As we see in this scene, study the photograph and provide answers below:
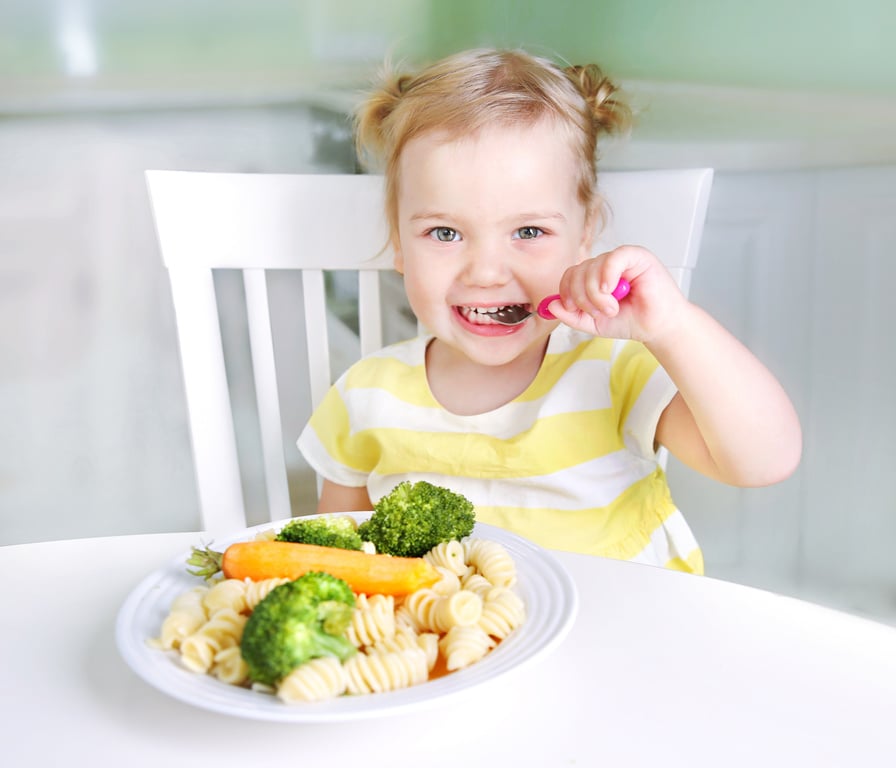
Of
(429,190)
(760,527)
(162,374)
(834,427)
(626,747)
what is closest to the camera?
(626,747)

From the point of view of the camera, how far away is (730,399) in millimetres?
887

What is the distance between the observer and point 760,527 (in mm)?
1520

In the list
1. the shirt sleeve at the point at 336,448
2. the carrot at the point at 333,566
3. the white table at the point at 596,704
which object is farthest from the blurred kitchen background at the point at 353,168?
the carrot at the point at 333,566

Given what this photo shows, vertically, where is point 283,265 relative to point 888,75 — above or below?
below

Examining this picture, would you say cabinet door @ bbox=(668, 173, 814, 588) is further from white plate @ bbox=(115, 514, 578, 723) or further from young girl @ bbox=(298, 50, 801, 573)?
white plate @ bbox=(115, 514, 578, 723)

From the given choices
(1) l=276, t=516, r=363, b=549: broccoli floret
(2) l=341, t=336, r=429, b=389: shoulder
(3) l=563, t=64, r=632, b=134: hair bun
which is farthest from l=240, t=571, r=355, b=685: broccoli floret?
(3) l=563, t=64, r=632, b=134: hair bun

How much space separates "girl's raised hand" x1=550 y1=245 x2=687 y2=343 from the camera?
813 millimetres

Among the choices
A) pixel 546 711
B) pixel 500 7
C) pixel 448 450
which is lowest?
pixel 448 450

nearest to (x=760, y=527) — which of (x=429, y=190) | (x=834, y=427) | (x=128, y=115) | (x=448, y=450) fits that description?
(x=834, y=427)

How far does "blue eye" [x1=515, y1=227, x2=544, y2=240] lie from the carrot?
20.4 inches

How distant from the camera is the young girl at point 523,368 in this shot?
99 centimetres

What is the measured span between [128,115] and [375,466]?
779 millimetres

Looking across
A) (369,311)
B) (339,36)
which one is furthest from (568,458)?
(339,36)

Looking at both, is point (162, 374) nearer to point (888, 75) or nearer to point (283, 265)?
point (283, 265)
